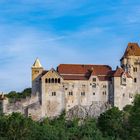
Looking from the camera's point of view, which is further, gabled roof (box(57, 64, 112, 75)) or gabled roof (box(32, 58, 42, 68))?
gabled roof (box(32, 58, 42, 68))

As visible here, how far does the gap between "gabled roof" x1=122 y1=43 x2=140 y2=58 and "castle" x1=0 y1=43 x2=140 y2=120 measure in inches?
60.8

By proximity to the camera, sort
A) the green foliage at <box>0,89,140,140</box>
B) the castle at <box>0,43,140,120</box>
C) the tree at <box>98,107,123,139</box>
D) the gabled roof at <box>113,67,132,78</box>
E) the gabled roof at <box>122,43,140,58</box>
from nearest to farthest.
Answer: the green foliage at <box>0,89,140,140</box>, the tree at <box>98,107,123,139</box>, the castle at <box>0,43,140,120</box>, the gabled roof at <box>113,67,132,78</box>, the gabled roof at <box>122,43,140,58</box>

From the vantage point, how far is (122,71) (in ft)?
426

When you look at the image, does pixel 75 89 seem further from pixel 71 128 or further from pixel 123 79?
pixel 71 128

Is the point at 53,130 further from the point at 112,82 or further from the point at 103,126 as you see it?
the point at 112,82

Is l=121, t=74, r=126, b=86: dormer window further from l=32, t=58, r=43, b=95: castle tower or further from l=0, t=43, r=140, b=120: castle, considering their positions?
l=32, t=58, r=43, b=95: castle tower

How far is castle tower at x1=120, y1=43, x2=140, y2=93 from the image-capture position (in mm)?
130500

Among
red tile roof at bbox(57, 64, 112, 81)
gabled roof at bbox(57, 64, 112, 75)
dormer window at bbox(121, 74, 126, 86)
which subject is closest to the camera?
dormer window at bbox(121, 74, 126, 86)

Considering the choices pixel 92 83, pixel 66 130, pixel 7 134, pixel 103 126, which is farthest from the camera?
pixel 92 83

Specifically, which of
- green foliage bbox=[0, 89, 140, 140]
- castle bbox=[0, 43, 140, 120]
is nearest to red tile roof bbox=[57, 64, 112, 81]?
castle bbox=[0, 43, 140, 120]

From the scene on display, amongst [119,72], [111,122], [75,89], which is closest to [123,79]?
[119,72]

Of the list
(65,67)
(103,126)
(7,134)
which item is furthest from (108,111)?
(7,134)

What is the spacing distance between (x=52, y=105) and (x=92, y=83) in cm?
925

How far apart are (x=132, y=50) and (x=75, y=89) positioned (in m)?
15.3
